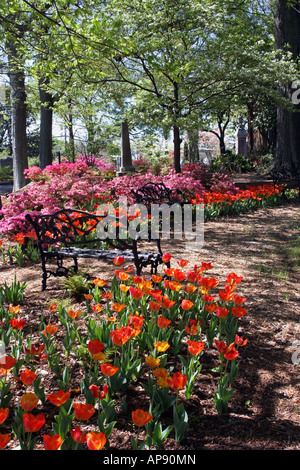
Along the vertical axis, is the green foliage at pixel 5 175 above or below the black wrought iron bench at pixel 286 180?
above

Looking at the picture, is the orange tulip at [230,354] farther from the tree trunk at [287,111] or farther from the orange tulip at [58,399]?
the tree trunk at [287,111]

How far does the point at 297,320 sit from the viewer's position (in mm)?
3158

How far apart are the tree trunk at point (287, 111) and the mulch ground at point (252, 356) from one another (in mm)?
7098

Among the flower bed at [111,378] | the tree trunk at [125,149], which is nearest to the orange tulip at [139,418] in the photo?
the flower bed at [111,378]

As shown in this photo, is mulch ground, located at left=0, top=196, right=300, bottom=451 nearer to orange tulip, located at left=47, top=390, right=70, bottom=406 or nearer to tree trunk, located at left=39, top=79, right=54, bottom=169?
orange tulip, located at left=47, top=390, right=70, bottom=406

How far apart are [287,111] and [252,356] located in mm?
10840

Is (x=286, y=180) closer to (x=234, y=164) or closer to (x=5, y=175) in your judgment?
(x=234, y=164)

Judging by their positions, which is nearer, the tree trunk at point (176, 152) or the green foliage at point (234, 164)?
the tree trunk at point (176, 152)

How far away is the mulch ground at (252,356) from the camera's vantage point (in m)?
1.86

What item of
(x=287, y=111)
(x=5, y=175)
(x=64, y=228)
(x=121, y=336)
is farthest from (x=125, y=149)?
(x=5, y=175)

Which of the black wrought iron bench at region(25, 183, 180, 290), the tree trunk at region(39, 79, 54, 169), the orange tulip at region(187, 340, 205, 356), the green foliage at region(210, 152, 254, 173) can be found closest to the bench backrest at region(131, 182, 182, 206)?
the black wrought iron bench at region(25, 183, 180, 290)

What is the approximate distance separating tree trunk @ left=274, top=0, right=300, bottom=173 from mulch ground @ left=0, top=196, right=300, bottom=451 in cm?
710
